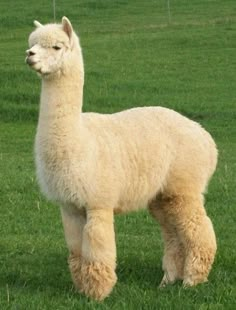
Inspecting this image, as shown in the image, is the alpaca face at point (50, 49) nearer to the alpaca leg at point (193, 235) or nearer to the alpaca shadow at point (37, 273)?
the alpaca leg at point (193, 235)

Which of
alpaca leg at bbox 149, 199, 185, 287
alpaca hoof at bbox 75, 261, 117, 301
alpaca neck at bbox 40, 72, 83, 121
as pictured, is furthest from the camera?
alpaca leg at bbox 149, 199, 185, 287

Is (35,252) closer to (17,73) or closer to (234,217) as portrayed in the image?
(234,217)

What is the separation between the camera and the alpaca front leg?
22.5 ft

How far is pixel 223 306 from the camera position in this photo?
646 centimetres

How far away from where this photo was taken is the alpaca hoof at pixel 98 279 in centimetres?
692

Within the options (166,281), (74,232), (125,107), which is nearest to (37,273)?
(74,232)

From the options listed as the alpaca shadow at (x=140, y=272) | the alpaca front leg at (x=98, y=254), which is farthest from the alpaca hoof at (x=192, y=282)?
the alpaca front leg at (x=98, y=254)

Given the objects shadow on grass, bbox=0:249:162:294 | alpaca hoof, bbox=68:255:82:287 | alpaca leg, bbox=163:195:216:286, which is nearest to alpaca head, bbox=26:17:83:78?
alpaca hoof, bbox=68:255:82:287

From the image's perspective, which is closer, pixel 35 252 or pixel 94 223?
pixel 94 223

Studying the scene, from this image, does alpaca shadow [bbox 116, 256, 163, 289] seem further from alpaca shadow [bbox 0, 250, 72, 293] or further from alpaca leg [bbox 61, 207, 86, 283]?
alpaca leg [bbox 61, 207, 86, 283]

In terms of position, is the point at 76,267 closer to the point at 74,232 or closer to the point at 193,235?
the point at 74,232

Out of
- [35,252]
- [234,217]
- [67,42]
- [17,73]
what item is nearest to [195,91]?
[17,73]

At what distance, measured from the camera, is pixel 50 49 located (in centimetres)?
674

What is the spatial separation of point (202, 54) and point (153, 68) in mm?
2402
